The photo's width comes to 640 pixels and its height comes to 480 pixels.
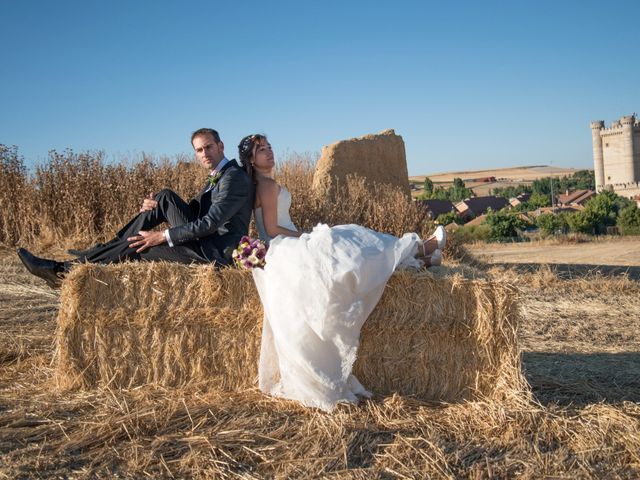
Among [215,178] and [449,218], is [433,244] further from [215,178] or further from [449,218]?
[449,218]

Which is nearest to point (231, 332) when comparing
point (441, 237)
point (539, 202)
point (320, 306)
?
point (320, 306)

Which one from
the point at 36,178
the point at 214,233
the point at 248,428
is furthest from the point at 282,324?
the point at 36,178

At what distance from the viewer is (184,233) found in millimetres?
3768

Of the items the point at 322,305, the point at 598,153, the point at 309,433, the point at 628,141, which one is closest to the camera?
the point at 309,433

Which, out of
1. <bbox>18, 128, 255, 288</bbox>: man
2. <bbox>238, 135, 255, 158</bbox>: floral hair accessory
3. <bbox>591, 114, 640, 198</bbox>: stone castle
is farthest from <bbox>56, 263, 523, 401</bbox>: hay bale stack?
<bbox>591, 114, 640, 198</bbox>: stone castle

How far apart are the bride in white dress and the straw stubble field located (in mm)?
121

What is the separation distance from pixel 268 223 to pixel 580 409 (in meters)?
2.08

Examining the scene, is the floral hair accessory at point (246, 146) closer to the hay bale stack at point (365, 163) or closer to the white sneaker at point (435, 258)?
the white sneaker at point (435, 258)

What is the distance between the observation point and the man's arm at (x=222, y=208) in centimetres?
377

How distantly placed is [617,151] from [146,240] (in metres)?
78.7

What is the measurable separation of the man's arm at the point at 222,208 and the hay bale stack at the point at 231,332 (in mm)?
363

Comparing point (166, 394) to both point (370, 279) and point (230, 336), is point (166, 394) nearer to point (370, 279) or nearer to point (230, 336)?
point (230, 336)

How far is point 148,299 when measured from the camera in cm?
347

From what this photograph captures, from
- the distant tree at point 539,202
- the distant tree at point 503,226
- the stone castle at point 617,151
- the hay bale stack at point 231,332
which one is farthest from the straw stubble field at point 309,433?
the stone castle at point 617,151
